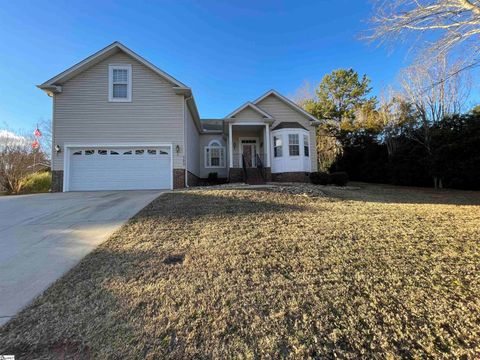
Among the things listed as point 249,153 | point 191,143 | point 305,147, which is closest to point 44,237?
point 191,143

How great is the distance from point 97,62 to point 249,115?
831cm

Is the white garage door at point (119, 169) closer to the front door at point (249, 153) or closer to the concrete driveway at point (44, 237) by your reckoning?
the concrete driveway at point (44, 237)

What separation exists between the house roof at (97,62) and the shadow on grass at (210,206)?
6.81 meters

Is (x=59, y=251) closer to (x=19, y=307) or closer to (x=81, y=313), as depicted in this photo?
(x=19, y=307)

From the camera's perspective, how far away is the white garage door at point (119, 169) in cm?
1294

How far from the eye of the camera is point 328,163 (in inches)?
1053

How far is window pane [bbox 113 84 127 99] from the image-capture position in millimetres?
13398

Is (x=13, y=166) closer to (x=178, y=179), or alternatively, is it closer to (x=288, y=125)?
(x=178, y=179)

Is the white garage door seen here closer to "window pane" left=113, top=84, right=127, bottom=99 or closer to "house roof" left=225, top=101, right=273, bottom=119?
"window pane" left=113, top=84, right=127, bottom=99

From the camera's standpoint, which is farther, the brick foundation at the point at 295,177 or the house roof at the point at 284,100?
the house roof at the point at 284,100

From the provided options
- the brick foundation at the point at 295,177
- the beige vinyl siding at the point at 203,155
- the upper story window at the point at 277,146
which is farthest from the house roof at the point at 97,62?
the brick foundation at the point at 295,177

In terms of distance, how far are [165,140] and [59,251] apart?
903 cm

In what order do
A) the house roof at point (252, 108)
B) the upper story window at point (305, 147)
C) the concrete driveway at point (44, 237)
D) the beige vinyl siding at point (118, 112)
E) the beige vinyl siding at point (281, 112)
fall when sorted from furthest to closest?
the beige vinyl siding at point (281, 112)
the upper story window at point (305, 147)
the house roof at point (252, 108)
the beige vinyl siding at point (118, 112)
the concrete driveway at point (44, 237)

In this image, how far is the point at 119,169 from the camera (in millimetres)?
13055
